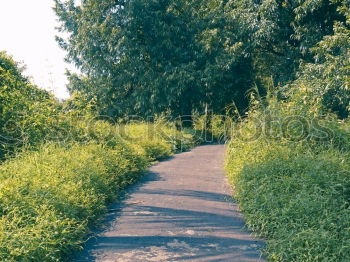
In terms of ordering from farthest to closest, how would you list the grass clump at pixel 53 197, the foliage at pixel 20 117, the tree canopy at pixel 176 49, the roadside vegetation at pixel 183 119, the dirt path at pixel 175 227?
the tree canopy at pixel 176 49 < the foliage at pixel 20 117 < the roadside vegetation at pixel 183 119 < the dirt path at pixel 175 227 < the grass clump at pixel 53 197

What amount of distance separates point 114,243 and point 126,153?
14.7 ft

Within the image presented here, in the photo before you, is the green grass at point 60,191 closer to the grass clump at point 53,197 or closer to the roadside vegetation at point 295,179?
the grass clump at point 53,197

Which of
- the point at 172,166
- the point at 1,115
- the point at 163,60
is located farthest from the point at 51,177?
the point at 163,60

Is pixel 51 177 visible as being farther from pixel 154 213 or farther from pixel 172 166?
pixel 172 166

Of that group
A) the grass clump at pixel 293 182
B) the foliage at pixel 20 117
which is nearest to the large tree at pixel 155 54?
the grass clump at pixel 293 182

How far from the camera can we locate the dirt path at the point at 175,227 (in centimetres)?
461

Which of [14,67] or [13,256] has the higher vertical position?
[14,67]

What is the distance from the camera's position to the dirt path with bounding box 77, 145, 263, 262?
461cm

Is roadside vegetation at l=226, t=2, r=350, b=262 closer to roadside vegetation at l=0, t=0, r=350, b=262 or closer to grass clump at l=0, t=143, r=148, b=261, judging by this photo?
roadside vegetation at l=0, t=0, r=350, b=262

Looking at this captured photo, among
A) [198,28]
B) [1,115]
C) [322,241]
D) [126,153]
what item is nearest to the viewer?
[322,241]

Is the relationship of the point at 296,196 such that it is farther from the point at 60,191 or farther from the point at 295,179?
the point at 60,191

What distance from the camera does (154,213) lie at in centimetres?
617

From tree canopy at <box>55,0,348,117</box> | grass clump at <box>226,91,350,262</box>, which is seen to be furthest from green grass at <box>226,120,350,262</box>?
tree canopy at <box>55,0,348,117</box>

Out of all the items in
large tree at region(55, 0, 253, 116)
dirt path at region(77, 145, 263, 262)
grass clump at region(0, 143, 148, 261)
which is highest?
large tree at region(55, 0, 253, 116)
